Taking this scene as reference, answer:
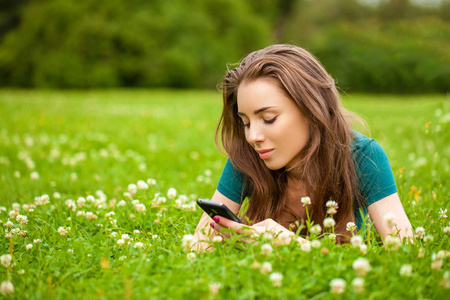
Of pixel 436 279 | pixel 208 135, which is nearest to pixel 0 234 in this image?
pixel 436 279

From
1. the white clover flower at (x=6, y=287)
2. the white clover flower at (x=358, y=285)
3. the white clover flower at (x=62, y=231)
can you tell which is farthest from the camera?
the white clover flower at (x=62, y=231)

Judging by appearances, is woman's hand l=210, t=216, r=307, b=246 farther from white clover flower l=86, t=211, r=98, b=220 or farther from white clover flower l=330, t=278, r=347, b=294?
white clover flower l=86, t=211, r=98, b=220

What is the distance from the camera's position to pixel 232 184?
269 cm

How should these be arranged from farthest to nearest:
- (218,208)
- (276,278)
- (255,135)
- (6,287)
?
(255,135), (218,208), (6,287), (276,278)

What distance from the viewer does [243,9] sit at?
3209 centimetres

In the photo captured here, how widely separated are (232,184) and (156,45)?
87.0 ft

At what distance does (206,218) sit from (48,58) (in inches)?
1064

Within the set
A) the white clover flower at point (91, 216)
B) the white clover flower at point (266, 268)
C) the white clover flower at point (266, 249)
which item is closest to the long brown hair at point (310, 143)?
the white clover flower at point (266, 249)

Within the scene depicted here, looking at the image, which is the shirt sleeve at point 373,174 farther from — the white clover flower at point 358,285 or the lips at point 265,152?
the white clover flower at point 358,285

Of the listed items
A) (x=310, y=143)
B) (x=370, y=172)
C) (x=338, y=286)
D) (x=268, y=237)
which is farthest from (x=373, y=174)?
(x=338, y=286)

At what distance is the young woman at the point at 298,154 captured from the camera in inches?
91.4

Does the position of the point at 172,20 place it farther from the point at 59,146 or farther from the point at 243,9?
the point at 59,146

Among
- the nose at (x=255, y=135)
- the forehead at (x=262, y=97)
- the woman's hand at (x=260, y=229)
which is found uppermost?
the forehead at (x=262, y=97)

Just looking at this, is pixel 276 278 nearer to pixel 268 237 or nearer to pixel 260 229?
pixel 268 237
